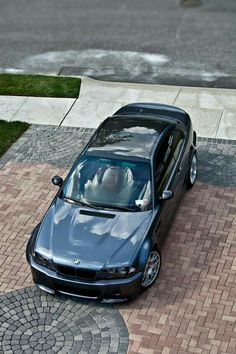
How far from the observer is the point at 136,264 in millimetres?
10031

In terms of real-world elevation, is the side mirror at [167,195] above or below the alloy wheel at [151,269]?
above

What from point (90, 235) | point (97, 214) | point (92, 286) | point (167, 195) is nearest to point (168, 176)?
point (167, 195)

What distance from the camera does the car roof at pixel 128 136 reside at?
11.4 m

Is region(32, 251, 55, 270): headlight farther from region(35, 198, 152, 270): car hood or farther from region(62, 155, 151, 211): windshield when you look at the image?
region(62, 155, 151, 211): windshield

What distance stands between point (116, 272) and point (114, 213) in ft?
3.53

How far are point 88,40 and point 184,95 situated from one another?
4.63m

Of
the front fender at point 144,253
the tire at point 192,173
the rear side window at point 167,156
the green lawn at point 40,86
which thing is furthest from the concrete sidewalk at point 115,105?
the front fender at point 144,253

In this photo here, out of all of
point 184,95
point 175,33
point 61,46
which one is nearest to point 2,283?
point 184,95

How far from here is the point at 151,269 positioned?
34.4 ft

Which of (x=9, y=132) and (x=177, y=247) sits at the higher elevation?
(x=177, y=247)

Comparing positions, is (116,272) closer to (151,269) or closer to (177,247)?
(151,269)

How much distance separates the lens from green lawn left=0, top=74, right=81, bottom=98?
16.5 metres

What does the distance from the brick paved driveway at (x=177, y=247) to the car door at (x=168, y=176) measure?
54 centimetres

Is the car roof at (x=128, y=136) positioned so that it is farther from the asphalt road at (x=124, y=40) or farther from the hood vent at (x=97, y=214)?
the asphalt road at (x=124, y=40)
